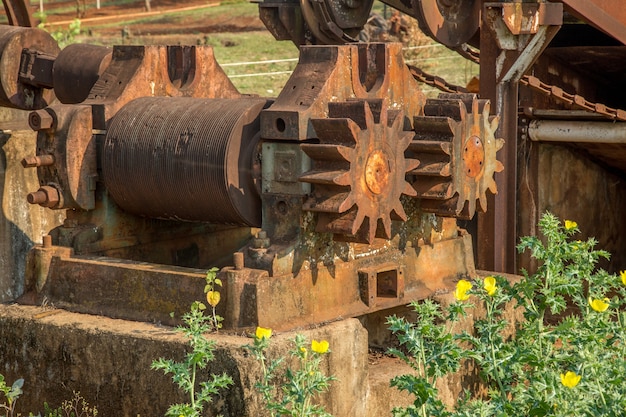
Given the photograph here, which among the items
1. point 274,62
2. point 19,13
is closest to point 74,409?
point 19,13

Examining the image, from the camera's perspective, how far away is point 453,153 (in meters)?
6.15

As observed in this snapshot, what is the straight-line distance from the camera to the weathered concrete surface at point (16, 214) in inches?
321

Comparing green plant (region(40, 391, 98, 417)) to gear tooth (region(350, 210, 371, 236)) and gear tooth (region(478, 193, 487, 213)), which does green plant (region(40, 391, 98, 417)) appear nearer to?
gear tooth (region(350, 210, 371, 236))

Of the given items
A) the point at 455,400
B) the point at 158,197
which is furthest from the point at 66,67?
the point at 455,400

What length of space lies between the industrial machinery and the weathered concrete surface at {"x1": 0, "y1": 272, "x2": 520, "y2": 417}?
201 millimetres

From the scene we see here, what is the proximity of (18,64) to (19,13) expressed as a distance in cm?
209

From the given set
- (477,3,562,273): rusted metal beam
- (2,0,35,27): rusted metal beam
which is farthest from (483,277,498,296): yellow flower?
(2,0,35,27): rusted metal beam

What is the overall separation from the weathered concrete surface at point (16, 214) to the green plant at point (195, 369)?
3.01m

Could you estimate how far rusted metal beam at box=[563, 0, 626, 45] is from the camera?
27.5 feet

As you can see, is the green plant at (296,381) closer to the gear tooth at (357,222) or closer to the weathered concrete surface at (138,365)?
the weathered concrete surface at (138,365)

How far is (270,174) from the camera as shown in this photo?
6008 millimetres

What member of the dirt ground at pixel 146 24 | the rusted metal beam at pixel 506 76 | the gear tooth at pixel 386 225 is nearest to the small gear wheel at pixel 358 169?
the gear tooth at pixel 386 225

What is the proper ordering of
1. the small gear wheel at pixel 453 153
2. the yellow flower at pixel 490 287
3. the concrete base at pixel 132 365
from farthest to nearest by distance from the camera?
1. the small gear wheel at pixel 453 153
2. the concrete base at pixel 132 365
3. the yellow flower at pixel 490 287

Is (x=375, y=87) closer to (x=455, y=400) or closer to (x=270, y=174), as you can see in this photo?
(x=270, y=174)
